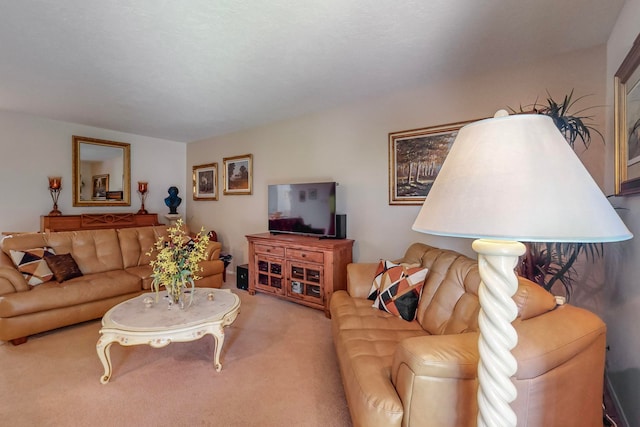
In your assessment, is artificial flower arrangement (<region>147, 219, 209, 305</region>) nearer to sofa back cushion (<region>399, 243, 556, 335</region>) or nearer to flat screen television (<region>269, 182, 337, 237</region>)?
flat screen television (<region>269, 182, 337, 237</region>)

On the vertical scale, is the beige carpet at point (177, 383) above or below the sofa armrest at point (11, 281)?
below

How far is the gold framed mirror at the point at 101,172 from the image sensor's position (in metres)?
4.45

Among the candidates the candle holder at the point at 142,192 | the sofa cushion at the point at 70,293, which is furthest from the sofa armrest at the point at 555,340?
the candle holder at the point at 142,192

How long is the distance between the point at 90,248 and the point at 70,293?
0.83 metres

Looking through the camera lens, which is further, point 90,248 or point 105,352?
point 90,248

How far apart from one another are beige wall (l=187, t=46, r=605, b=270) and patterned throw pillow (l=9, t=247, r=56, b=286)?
7.97ft

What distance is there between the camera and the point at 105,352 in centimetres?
192

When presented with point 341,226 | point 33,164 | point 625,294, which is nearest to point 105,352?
point 341,226

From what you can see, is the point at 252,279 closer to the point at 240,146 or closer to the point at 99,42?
the point at 240,146

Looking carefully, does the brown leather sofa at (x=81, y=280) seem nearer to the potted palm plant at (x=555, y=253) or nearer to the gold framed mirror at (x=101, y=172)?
the gold framed mirror at (x=101, y=172)

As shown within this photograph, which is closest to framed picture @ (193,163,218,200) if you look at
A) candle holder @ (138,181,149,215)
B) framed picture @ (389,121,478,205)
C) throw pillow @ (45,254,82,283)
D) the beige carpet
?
candle holder @ (138,181,149,215)

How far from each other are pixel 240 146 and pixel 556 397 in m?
4.66

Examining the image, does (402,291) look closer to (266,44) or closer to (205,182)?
(266,44)

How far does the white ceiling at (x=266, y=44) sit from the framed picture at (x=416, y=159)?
0.51 meters
